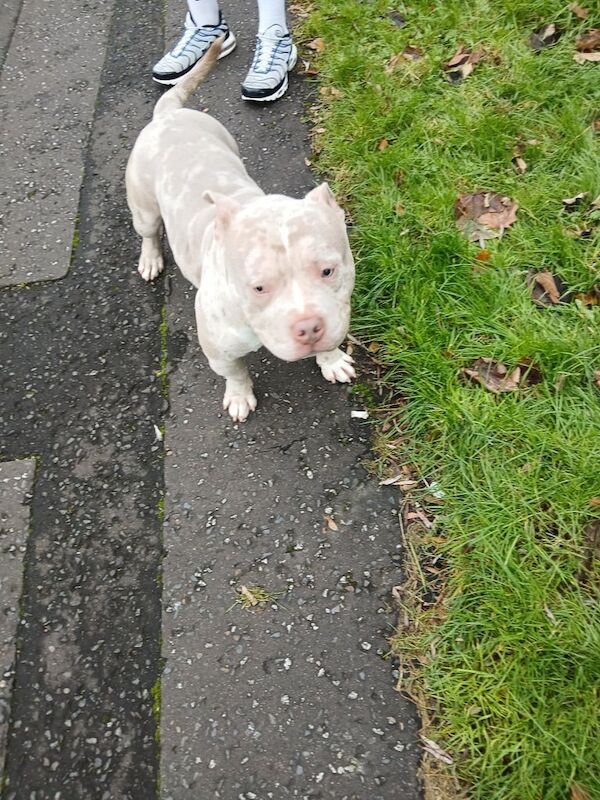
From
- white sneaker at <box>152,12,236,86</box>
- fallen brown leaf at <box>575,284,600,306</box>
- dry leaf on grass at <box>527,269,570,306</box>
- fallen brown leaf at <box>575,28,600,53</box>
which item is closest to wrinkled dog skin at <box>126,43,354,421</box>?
dry leaf on grass at <box>527,269,570,306</box>

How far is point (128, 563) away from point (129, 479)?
41cm

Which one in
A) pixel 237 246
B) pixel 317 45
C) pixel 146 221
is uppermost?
pixel 237 246

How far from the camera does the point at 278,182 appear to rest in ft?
12.6

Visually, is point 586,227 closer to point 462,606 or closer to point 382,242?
point 382,242

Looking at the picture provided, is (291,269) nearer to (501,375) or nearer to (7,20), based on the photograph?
(501,375)

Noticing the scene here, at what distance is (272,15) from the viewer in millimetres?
4324

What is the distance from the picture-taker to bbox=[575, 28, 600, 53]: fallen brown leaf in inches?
146

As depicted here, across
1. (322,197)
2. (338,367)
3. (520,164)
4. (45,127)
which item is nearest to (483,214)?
(520,164)

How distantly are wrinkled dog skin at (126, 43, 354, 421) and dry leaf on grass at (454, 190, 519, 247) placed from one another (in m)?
0.98

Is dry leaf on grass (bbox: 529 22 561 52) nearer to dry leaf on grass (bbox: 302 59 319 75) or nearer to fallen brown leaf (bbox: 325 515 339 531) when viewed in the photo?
dry leaf on grass (bbox: 302 59 319 75)

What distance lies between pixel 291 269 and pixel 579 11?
10.3ft

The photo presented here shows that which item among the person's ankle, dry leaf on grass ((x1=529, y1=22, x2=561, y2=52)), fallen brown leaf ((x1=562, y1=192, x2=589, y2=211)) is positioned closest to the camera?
fallen brown leaf ((x1=562, y1=192, x2=589, y2=211))

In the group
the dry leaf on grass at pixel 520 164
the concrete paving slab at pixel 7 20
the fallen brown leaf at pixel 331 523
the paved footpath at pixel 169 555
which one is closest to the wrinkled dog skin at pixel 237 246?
the paved footpath at pixel 169 555

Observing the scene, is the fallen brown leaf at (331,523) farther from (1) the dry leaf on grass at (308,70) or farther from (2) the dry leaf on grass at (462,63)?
(1) the dry leaf on grass at (308,70)
